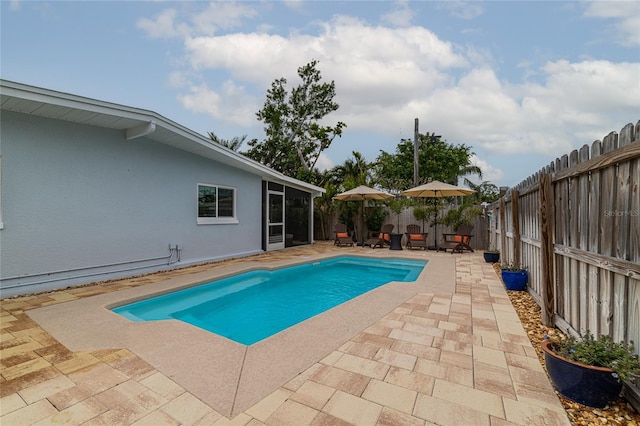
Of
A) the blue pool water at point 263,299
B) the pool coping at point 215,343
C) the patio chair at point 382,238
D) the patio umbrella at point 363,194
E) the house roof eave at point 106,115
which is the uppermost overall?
the house roof eave at point 106,115

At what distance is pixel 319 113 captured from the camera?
2181 cm

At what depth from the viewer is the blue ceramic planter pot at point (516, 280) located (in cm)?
555

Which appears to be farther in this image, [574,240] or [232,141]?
[232,141]

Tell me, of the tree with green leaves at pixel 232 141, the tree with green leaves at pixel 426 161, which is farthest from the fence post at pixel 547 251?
the tree with green leaves at pixel 232 141

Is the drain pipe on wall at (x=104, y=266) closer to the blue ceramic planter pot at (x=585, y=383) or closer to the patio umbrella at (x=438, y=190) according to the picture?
the blue ceramic planter pot at (x=585, y=383)

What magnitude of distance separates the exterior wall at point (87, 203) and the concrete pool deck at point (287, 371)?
1.44 meters

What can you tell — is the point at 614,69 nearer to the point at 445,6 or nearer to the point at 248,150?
the point at 445,6

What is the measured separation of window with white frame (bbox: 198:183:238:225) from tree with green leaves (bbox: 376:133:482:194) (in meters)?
14.4

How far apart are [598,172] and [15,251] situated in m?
8.11

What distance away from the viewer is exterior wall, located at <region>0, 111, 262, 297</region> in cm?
528

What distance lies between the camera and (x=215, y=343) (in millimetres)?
3352

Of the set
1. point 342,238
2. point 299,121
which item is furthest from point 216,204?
point 299,121

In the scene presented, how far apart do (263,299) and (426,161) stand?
1785 centimetres

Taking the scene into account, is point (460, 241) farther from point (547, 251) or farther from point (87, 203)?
point (87, 203)
